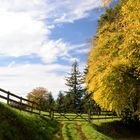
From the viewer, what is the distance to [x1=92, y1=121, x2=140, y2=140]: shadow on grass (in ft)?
153

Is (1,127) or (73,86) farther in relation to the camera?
(73,86)

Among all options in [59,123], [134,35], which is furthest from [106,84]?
[134,35]

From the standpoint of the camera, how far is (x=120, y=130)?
162 feet

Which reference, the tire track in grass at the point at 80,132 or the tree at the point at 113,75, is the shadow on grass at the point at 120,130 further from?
the tree at the point at 113,75

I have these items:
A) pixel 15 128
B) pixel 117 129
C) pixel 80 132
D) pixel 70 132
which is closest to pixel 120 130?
pixel 117 129

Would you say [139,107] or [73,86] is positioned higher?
[73,86]

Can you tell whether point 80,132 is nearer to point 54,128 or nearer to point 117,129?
point 54,128

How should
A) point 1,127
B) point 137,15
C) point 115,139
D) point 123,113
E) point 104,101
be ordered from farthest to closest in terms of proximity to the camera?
1. point 123,113
2. point 115,139
3. point 104,101
4. point 1,127
5. point 137,15

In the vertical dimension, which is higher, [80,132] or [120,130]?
[120,130]

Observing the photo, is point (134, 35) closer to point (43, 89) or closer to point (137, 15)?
point (137, 15)

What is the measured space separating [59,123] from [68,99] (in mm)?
49106

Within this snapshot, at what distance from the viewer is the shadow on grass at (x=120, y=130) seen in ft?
153

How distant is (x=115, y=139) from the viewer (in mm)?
43031

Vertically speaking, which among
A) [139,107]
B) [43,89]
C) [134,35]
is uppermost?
[43,89]
